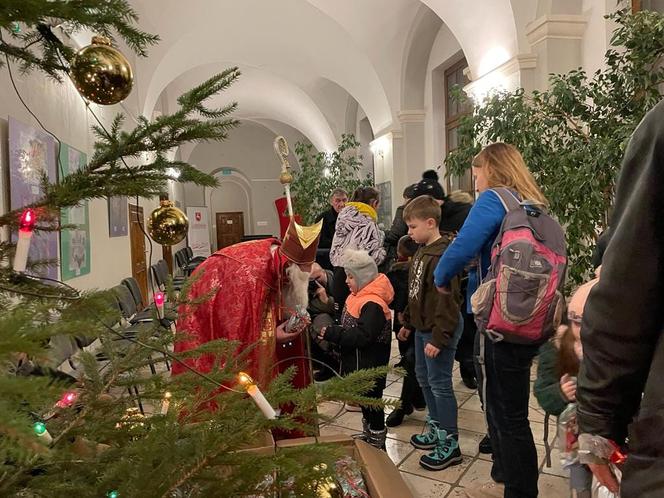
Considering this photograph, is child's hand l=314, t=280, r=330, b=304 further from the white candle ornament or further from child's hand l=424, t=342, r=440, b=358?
the white candle ornament

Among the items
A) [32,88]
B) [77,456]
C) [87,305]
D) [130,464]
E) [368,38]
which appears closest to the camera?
[87,305]

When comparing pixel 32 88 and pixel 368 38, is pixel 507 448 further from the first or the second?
pixel 368 38

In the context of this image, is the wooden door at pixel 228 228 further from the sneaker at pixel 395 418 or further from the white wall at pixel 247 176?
the sneaker at pixel 395 418

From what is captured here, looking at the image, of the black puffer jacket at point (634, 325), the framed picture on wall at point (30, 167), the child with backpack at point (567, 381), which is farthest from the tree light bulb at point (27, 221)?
the framed picture on wall at point (30, 167)

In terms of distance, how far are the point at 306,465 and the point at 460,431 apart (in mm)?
2769

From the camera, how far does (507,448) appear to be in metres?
1.96

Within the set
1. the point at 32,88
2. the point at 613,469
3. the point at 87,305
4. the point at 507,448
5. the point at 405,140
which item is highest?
the point at 405,140

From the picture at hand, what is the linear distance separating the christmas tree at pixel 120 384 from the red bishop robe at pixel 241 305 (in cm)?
80

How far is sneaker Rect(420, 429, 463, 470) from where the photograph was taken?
269 cm

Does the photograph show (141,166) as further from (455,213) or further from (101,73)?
(455,213)

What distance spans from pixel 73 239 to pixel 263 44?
744 centimetres

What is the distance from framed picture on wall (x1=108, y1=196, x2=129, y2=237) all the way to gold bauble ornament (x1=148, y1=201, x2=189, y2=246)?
13.7 ft

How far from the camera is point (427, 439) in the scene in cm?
295

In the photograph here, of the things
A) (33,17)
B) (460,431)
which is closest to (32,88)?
(33,17)
